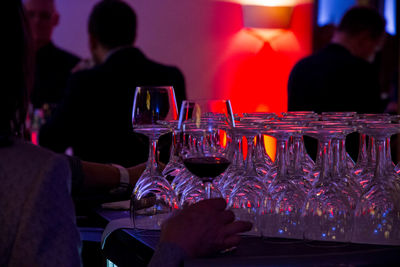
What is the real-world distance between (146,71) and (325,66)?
1.10m

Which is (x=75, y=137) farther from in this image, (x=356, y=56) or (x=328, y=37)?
(x=328, y=37)

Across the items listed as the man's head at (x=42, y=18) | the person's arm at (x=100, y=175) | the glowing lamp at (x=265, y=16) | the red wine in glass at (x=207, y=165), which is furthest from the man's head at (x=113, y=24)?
the glowing lamp at (x=265, y=16)

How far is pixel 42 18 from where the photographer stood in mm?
4613

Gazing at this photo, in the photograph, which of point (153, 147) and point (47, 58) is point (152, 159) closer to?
point (153, 147)

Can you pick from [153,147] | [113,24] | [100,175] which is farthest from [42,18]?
[153,147]

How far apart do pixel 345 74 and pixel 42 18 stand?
8.33 ft

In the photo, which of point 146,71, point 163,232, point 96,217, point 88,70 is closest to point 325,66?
point 146,71

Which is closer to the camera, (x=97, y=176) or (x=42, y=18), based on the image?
(x=97, y=176)

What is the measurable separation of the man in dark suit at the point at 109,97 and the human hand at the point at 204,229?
1.73 meters

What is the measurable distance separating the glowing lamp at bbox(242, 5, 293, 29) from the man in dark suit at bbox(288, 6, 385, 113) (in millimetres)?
2192

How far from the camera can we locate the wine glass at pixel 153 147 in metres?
1.47

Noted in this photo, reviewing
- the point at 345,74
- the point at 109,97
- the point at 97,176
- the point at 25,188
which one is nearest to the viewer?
the point at 25,188

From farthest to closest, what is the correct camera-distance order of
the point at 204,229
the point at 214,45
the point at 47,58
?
1. the point at 214,45
2. the point at 47,58
3. the point at 204,229

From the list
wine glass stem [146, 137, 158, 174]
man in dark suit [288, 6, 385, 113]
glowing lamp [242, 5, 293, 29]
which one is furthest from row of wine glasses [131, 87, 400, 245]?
glowing lamp [242, 5, 293, 29]
